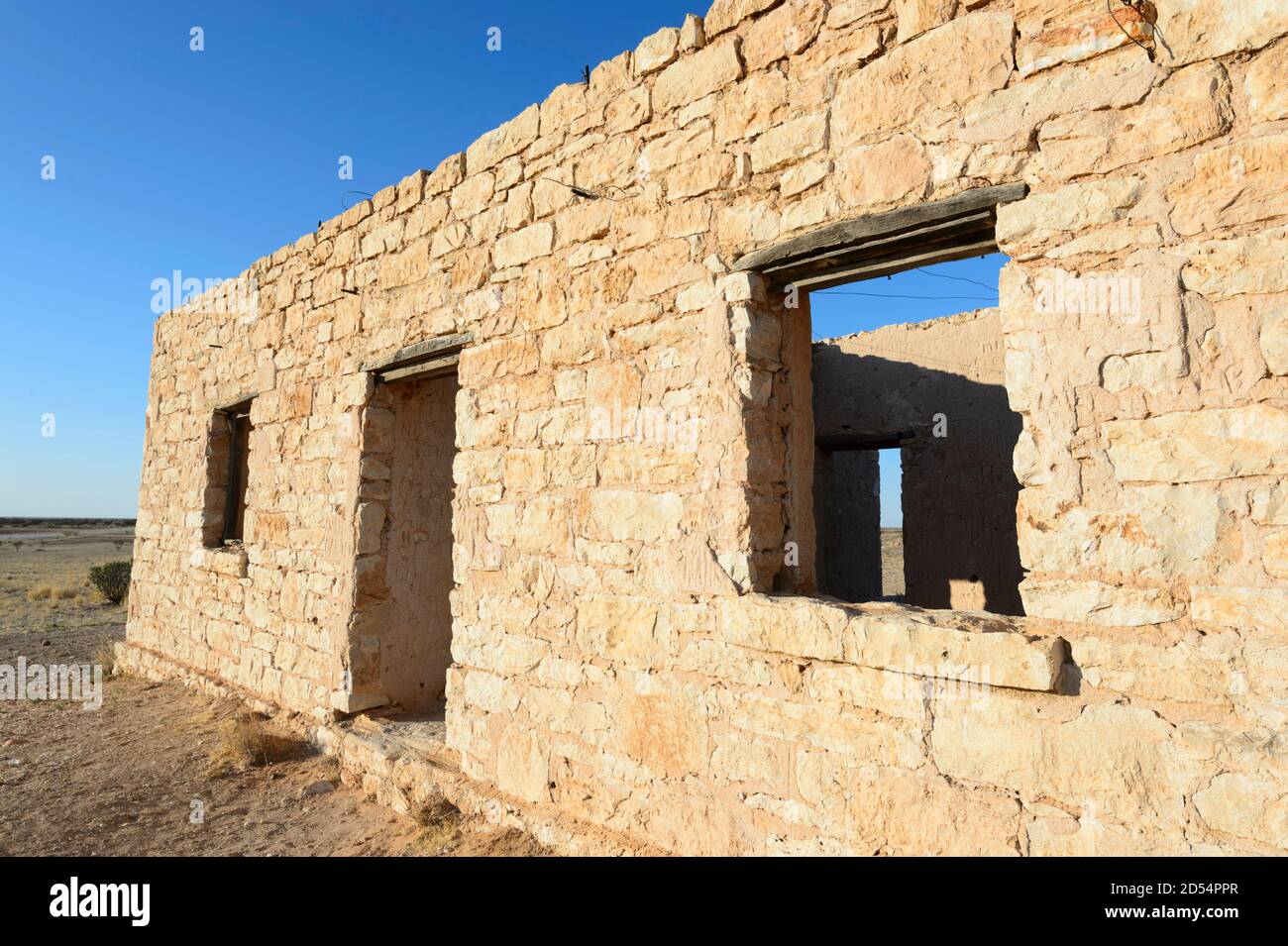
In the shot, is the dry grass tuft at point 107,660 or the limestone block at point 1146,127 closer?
the limestone block at point 1146,127

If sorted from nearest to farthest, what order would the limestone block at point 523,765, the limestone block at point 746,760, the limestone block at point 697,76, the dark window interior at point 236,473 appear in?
1. the limestone block at point 746,760
2. the limestone block at point 697,76
3. the limestone block at point 523,765
4. the dark window interior at point 236,473

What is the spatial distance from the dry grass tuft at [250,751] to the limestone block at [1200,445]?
15.0ft

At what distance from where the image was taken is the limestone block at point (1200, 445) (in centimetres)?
180

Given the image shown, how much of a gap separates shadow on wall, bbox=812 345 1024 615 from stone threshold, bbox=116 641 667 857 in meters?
4.45

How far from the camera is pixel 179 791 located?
13.8 feet

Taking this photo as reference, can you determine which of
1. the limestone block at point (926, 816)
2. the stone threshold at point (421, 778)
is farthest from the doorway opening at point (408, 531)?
the limestone block at point (926, 816)

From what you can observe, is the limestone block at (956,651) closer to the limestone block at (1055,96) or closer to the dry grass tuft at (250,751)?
the limestone block at (1055,96)

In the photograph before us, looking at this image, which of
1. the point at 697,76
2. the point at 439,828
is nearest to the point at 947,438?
the point at 697,76

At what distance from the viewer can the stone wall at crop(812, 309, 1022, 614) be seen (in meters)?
6.55

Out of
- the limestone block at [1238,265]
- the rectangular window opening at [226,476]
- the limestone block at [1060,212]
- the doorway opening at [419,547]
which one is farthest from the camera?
the rectangular window opening at [226,476]

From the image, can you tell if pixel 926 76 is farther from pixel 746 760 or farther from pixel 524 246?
pixel 746 760

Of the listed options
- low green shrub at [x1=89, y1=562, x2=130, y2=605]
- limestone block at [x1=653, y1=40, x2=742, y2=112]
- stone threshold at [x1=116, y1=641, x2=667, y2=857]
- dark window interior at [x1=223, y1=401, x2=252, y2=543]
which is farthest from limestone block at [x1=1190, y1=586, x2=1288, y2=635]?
low green shrub at [x1=89, y1=562, x2=130, y2=605]

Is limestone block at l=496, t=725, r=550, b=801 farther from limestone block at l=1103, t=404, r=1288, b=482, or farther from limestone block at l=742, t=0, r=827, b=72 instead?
limestone block at l=742, t=0, r=827, b=72
